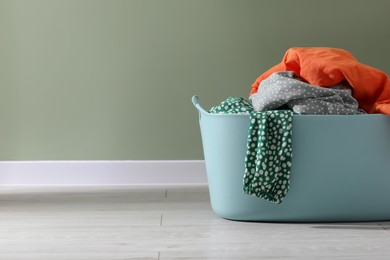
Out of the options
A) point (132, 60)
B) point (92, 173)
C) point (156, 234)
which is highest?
point (132, 60)

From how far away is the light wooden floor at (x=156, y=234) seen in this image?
1.81 meters

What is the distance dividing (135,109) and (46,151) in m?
0.41

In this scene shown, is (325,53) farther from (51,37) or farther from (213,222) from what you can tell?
(51,37)

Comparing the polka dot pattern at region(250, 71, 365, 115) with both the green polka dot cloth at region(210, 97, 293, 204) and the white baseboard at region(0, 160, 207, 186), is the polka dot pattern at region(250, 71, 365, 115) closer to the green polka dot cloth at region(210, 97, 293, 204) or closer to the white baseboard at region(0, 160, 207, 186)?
the green polka dot cloth at region(210, 97, 293, 204)

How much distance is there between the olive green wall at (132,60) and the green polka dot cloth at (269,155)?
2.98 ft

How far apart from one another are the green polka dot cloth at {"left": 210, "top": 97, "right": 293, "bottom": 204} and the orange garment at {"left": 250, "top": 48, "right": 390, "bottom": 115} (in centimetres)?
17

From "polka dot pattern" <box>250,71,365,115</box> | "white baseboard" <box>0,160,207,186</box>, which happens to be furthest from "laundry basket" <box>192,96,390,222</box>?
"white baseboard" <box>0,160,207,186</box>

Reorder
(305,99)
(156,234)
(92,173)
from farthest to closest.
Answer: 1. (92,173)
2. (305,99)
3. (156,234)

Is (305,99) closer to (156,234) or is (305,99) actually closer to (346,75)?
(346,75)

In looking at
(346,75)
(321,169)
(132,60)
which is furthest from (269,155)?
(132,60)

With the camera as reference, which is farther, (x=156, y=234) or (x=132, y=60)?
(x=132, y=60)

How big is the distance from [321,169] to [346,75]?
295mm

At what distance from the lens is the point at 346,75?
2.18m

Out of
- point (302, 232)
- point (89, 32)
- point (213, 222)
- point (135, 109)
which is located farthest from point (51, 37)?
point (302, 232)
